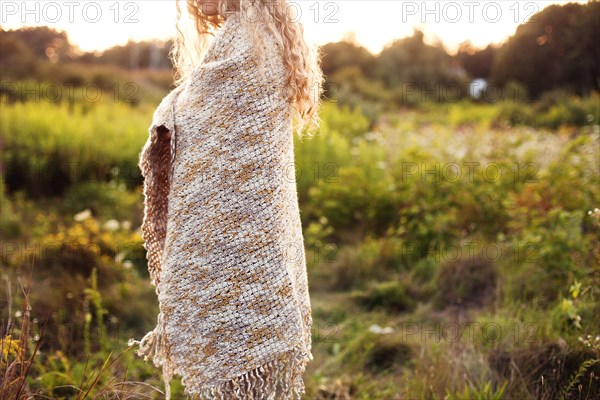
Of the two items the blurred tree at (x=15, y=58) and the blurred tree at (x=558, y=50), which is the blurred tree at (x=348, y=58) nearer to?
the blurred tree at (x=558, y=50)

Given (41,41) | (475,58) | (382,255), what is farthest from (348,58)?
(382,255)

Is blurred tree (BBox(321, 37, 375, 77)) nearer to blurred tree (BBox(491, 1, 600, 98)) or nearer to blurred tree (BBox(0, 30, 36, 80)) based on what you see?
blurred tree (BBox(491, 1, 600, 98))

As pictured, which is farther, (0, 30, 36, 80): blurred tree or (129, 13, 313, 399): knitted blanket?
(0, 30, 36, 80): blurred tree

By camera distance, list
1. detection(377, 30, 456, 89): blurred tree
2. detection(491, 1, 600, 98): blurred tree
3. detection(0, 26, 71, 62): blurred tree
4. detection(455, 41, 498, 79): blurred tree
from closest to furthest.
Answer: detection(491, 1, 600, 98): blurred tree, detection(0, 26, 71, 62): blurred tree, detection(377, 30, 456, 89): blurred tree, detection(455, 41, 498, 79): blurred tree

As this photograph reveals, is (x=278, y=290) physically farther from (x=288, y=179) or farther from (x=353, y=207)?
(x=353, y=207)

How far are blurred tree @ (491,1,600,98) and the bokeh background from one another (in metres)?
0.05

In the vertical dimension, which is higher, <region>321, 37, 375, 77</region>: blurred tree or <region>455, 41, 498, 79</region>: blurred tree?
<region>455, 41, 498, 79</region>: blurred tree

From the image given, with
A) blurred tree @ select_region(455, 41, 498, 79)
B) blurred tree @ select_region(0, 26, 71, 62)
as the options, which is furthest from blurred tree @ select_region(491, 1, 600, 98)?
blurred tree @ select_region(455, 41, 498, 79)

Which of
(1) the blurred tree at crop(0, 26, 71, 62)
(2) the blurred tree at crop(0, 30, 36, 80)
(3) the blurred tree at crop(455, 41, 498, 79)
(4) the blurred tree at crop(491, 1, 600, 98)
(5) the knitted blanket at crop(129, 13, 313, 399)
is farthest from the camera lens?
(3) the blurred tree at crop(455, 41, 498, 79)

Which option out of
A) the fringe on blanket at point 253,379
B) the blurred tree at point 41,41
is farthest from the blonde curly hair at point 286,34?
the blurred tree at point 41,41

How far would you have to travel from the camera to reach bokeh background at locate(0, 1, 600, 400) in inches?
108

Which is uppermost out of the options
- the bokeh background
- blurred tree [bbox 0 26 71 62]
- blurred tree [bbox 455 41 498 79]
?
blurred tree [bbox 455 41 498 79]

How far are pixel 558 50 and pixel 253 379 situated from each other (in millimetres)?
8526

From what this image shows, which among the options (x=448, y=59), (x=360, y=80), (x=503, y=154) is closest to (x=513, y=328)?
(x=503, y=154)
